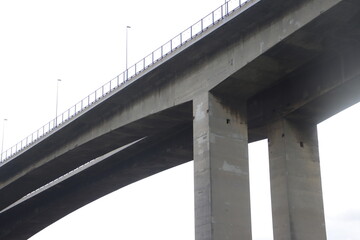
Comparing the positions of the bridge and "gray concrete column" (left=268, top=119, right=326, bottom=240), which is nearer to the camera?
the bridge

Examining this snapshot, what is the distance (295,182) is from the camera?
1361 inches

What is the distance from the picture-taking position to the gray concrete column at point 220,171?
31078mm

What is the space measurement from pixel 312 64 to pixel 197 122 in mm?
6630

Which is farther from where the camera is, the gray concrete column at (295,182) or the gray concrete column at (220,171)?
the gray concrete column at (295,182)

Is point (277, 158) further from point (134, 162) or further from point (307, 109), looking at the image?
point (134, 162)

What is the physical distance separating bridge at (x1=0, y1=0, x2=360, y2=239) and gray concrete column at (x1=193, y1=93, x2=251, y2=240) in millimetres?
51

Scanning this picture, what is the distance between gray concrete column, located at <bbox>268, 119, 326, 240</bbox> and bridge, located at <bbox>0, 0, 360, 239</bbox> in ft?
0.19

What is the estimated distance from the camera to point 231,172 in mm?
32406

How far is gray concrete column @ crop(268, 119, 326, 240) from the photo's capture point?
1336 inches

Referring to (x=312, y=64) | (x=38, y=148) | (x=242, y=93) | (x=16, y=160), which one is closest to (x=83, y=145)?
(x=38, y=148)

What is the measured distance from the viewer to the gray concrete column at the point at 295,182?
33.9 metres

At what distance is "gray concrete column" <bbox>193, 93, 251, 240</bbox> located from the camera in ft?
102

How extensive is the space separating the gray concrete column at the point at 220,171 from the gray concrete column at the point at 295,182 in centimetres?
261

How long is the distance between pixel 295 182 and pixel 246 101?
16.6 ft
